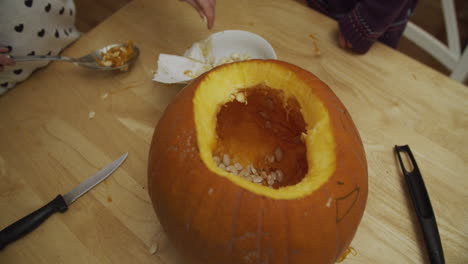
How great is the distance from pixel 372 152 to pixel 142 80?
0.67m

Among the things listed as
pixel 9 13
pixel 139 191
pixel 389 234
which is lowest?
pixel 139 191

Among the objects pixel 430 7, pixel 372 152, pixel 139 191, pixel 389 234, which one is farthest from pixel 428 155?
pixel 430 7

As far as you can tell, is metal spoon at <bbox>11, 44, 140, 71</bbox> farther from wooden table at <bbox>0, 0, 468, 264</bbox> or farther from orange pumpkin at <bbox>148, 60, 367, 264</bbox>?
orange pumpkin at <bbox>148, 60, 367, 264</bbox>

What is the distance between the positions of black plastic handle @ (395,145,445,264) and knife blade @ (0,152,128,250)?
699 millimetres

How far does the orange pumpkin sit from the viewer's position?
1.50 feet

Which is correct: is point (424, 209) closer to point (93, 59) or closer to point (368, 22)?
point (368, 22)

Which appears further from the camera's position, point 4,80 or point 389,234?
Result: point 4,80

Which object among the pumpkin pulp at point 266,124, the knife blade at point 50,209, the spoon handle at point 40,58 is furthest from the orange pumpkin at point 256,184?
the spoon handle at point 40,58

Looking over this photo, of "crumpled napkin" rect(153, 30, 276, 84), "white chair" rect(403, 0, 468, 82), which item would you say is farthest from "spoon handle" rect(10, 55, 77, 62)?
"white chair" rect(403, 0, 468, 82)

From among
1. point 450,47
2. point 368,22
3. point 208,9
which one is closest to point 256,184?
point 208,9

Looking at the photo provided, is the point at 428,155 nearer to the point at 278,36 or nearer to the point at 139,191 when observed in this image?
the point at 278,36

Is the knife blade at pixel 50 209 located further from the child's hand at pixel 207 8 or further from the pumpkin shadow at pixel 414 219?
the pumpkin shadow at pixel 414 219

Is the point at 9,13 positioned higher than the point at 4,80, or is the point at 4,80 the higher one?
the point at 9,13

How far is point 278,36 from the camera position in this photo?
3.25ft
